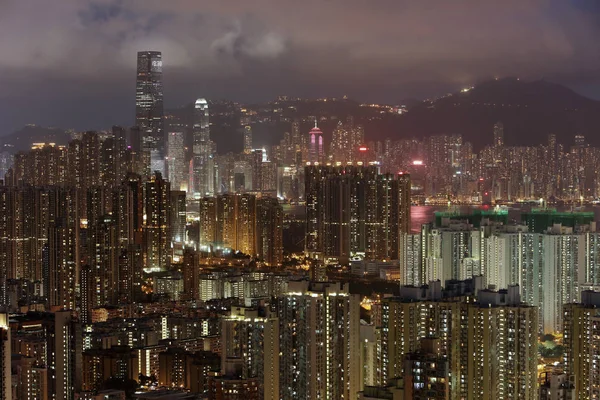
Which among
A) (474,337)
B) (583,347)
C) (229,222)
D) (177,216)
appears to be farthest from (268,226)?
(583,347)

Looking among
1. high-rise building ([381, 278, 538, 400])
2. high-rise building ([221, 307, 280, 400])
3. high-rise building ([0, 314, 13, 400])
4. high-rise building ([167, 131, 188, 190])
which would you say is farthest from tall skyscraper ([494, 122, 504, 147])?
high-rise building ([167, 131, 188, 190])

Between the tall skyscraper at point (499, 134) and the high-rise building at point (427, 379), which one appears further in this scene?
the tall skyscraper at point (499, 134)

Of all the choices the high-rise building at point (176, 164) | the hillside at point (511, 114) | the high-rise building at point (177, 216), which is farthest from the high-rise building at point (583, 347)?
the high-rise building at point (176, 164)

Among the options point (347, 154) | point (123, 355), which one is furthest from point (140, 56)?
point (123, 355)

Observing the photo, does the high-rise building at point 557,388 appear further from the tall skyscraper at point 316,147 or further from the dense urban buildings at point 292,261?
the tall skyscraper at point 316,147

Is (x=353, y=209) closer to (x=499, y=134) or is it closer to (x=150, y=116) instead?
(x=150, y=116)
